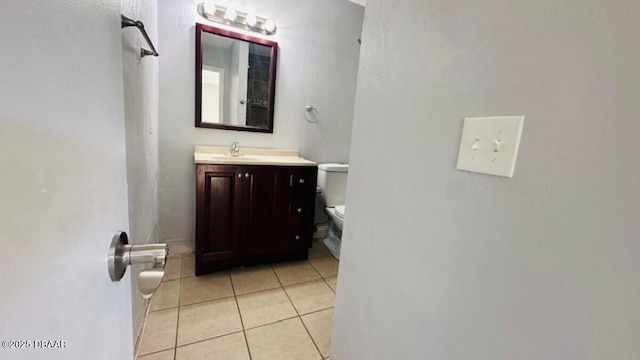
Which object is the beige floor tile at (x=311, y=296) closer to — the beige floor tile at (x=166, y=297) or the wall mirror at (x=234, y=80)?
the beige floor tile at (x=166, y=297)

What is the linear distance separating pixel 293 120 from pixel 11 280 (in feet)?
7.39

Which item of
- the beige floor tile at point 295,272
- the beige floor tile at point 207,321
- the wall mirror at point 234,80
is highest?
the wall mirror at point 234,80

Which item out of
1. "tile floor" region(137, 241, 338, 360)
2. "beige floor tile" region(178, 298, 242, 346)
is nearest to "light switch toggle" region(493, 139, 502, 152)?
"tile floor" region(137, 241, 338, 360)

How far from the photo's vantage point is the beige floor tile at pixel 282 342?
4.16 feet

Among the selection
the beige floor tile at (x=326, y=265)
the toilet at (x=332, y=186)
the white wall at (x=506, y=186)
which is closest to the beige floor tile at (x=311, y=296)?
the beige floor tile at (x=326, y=265)

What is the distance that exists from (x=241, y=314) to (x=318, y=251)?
103 cm

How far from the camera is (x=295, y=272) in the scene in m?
2.03

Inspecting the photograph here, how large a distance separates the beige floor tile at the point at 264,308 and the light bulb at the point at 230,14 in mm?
2037

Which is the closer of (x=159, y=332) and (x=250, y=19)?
(x=159, y=332)

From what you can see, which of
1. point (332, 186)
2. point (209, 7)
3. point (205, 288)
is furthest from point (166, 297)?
point (209, 7)

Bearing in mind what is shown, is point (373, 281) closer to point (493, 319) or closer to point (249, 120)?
point (493, 319)

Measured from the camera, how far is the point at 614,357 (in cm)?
41

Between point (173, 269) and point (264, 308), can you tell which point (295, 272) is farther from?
point (173, 269)

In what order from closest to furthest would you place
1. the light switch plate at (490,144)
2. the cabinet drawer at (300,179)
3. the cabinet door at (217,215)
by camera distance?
the light switch plate at (490,144)
the cabinet door at (217,215)
the cabinet drawer at (300,179)
